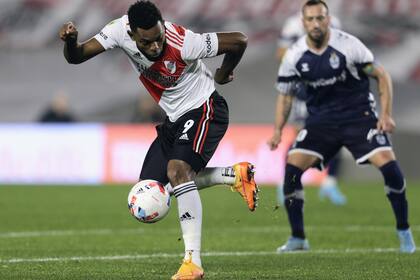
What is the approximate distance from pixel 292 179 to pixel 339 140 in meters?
0.58

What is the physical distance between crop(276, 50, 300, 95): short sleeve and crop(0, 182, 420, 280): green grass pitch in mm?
1385

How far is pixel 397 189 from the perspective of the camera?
10211 millimetres

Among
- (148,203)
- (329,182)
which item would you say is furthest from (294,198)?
(329,182)

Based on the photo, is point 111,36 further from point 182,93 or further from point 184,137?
point 184,137

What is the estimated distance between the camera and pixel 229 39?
8453 mm

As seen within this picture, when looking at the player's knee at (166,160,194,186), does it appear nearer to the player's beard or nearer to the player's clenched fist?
the player's clenched fist

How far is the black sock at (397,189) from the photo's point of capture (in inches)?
400

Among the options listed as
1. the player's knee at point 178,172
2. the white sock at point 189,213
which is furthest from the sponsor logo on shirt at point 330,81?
the white sock at point 189,213

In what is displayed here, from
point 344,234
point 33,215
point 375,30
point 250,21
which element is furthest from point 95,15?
point 344,234

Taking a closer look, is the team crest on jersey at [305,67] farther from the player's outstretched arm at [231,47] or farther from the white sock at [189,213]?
the white sock at [189,213]

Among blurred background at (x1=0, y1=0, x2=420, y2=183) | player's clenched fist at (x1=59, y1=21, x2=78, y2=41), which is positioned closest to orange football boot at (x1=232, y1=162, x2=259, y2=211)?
player's clenched fist at (x1=59, y1=21, x2=78, y2=41)

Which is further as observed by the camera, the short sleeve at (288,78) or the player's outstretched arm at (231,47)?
the short sleeve at (288,78)

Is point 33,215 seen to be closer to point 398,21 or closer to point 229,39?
point 229,39

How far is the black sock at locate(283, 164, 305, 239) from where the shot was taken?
410 inches
